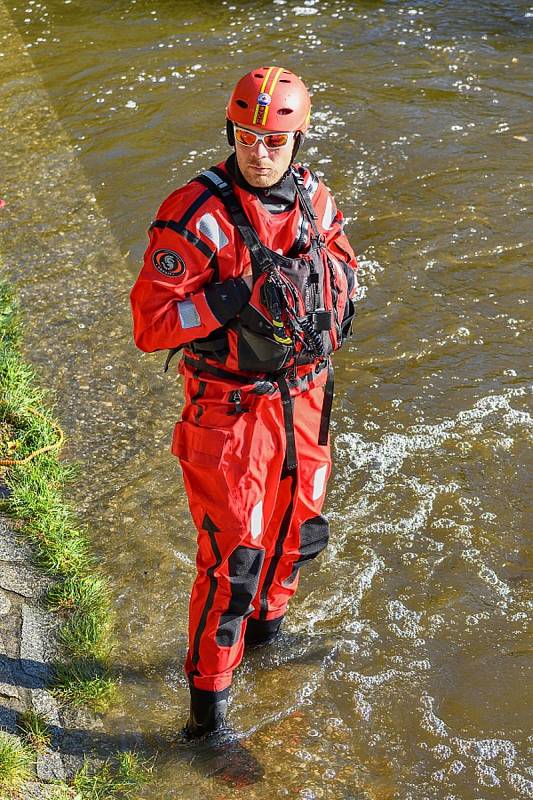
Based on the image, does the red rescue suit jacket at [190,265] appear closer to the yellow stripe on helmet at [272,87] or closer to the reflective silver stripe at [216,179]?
the reflective silver stripe at [216,179]

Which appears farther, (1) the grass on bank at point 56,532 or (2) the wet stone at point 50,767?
(1) the grass on bank at point 56,532

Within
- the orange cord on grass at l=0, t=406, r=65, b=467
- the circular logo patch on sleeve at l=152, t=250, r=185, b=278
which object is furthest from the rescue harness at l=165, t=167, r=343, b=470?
the orange cord on grass at l=0, t=406, r=65, b=467

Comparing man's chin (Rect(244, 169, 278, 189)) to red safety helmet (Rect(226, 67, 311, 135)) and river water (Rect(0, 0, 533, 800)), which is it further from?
river water (Rect(0, 0, 533, 800))

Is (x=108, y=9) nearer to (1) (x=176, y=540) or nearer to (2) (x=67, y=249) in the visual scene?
(2) (x=67, y=249)

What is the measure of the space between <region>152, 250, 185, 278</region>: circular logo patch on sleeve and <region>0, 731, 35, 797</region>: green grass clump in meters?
1.76

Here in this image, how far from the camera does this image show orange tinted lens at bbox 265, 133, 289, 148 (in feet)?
10.9

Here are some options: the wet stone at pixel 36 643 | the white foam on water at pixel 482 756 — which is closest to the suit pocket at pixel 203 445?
the wet stone at pixel 36 643

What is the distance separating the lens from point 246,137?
131 inches

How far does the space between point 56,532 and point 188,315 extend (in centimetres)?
182

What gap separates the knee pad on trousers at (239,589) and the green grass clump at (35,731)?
0.74m

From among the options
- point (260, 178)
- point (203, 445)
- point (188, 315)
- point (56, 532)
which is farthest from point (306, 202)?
point (56, 532)

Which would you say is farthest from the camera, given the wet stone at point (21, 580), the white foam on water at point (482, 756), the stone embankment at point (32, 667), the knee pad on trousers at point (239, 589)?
the wet stone at point (21, 580)

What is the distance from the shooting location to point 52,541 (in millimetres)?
4602

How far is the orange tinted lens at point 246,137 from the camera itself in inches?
131
